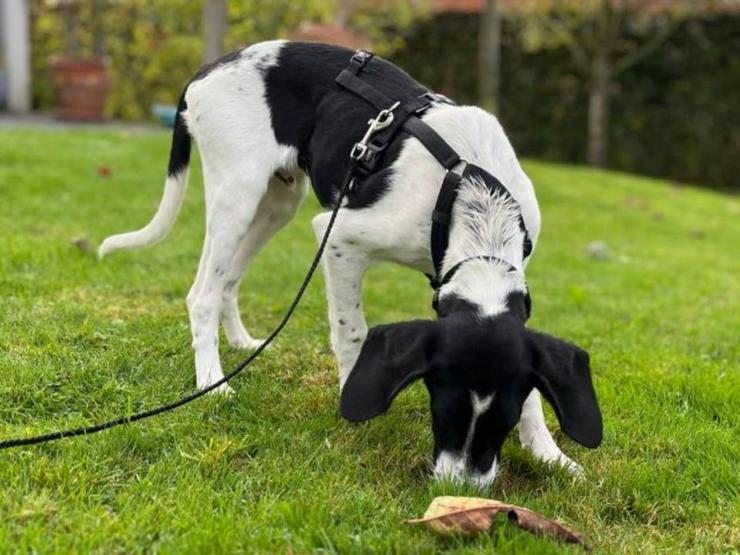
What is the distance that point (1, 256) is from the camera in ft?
16.4

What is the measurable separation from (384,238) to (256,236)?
3.76ft

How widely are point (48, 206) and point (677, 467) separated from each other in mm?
5234

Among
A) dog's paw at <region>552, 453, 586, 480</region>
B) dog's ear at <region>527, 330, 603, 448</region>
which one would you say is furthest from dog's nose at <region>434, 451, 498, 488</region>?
dog's paw at <region>552, 453, 586, 480</region>

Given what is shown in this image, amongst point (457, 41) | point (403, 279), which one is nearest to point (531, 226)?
point (403, 279)

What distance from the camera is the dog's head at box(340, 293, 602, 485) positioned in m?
2.48

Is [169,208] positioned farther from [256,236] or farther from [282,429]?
[282,429]

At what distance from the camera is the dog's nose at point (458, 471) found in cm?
257

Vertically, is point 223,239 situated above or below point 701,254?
above

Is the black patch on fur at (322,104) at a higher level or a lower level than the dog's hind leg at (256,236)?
higher

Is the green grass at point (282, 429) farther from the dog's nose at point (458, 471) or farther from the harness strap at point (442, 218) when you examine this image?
the harness strap at point (442, 218)

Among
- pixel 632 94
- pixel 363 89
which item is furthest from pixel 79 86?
pixel 363 89

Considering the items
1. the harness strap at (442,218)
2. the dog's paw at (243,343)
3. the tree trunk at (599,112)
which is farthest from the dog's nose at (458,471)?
the tree trunk at (599,112)

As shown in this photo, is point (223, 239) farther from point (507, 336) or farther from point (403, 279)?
point (403, 279)

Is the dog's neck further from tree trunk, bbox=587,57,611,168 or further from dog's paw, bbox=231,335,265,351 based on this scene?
tree trunk, bbox=587,57,611,168
